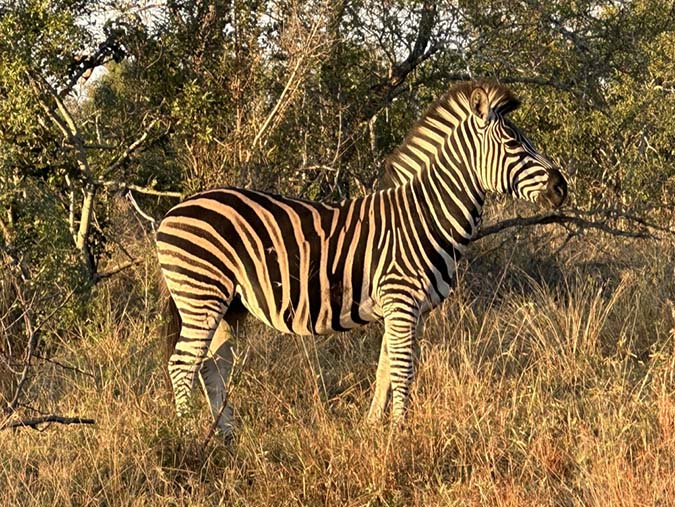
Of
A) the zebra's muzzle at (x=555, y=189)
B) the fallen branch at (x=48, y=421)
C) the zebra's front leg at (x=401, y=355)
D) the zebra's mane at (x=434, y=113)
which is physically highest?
the zebra's mane at (x=434, y=113)

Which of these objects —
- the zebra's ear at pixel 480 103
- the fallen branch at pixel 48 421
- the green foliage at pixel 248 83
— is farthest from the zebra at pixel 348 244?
the green foliage at pixel 248 83

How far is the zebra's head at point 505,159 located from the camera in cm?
458

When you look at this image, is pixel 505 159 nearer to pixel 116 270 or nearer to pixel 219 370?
pixel 219 370

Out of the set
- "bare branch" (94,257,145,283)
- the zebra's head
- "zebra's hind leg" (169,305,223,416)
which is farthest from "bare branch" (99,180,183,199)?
the zebra's head

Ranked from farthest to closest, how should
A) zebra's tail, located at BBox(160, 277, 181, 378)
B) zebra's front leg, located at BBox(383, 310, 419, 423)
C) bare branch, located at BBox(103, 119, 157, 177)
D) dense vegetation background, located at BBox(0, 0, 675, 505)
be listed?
bare branch, located at BBox(103, 119, 157, 177)
zebra's tail, located at BBox(160, 277, 181, 378)
zebra's front leg, located at BBox(383, 310, 419, 423)
dense vegetation background, located at BBox(0, 0, 675, 505)

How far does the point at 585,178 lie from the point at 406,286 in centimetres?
580

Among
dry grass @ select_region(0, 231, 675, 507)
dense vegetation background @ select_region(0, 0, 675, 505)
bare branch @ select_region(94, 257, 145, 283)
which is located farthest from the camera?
bare branch @ select_region(94, 257, 145, 283)

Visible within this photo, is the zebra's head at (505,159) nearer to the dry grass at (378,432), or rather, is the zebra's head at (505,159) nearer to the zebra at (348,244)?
the zebra at (348,244)

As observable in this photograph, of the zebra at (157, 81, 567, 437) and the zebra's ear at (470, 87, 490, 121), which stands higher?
the zebra's ear at (470, 87, 490, 121)

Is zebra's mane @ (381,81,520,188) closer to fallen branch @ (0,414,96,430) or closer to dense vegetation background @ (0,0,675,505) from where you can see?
dense vegetation background @ (0,0,675,505)

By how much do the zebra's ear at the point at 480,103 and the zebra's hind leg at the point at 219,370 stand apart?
201 centimetres

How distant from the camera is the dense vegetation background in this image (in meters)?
3.67

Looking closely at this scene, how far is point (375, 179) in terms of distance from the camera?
7.48 metres

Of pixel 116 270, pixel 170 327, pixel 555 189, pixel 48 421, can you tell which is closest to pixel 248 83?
pixel 116 270
